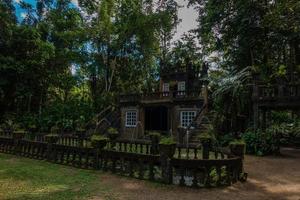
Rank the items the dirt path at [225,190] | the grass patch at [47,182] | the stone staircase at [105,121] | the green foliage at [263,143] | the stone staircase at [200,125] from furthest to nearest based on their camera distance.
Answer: the stone staircase at [105,121] < the stone staircase at [200,125] < the green foliage at [263,143] < the dirt path at [225,190] < the grass patch at [47,182]

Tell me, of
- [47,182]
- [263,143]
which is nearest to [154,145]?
[47,182]

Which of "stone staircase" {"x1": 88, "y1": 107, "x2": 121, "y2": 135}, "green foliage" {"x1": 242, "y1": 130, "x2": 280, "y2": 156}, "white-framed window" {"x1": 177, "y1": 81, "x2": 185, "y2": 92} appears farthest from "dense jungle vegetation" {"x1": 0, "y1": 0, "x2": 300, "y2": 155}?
"green foliage" {"x1": 242, "y1": 130, "x2": 280, "y2": 156}

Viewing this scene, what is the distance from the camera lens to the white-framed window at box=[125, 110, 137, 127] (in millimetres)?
26014

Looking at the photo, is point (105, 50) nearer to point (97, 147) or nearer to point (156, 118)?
point (156, 118)

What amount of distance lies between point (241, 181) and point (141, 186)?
10.2 feet

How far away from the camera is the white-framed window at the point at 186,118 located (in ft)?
73.9

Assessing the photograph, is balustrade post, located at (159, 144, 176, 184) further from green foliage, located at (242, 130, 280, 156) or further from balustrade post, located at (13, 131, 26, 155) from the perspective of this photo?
green foliage, located at (242, 130, 280, 156)

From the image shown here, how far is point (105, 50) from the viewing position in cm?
3203

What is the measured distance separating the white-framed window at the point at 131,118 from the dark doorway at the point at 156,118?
4.18ft

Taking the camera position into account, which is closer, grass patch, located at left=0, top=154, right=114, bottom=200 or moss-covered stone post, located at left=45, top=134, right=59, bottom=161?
grass patch, located at left=0, top=154, right=114, bottom=200

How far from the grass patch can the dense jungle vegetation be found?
1323cm

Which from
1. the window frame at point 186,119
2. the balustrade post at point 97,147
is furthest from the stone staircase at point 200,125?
the balustrade post at point 97,147

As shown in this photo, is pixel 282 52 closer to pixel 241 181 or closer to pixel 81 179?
pixel 241 181

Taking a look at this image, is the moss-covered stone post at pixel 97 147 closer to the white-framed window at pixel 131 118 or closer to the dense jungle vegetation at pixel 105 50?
the dense jungle vegetation at pixel 105 50
